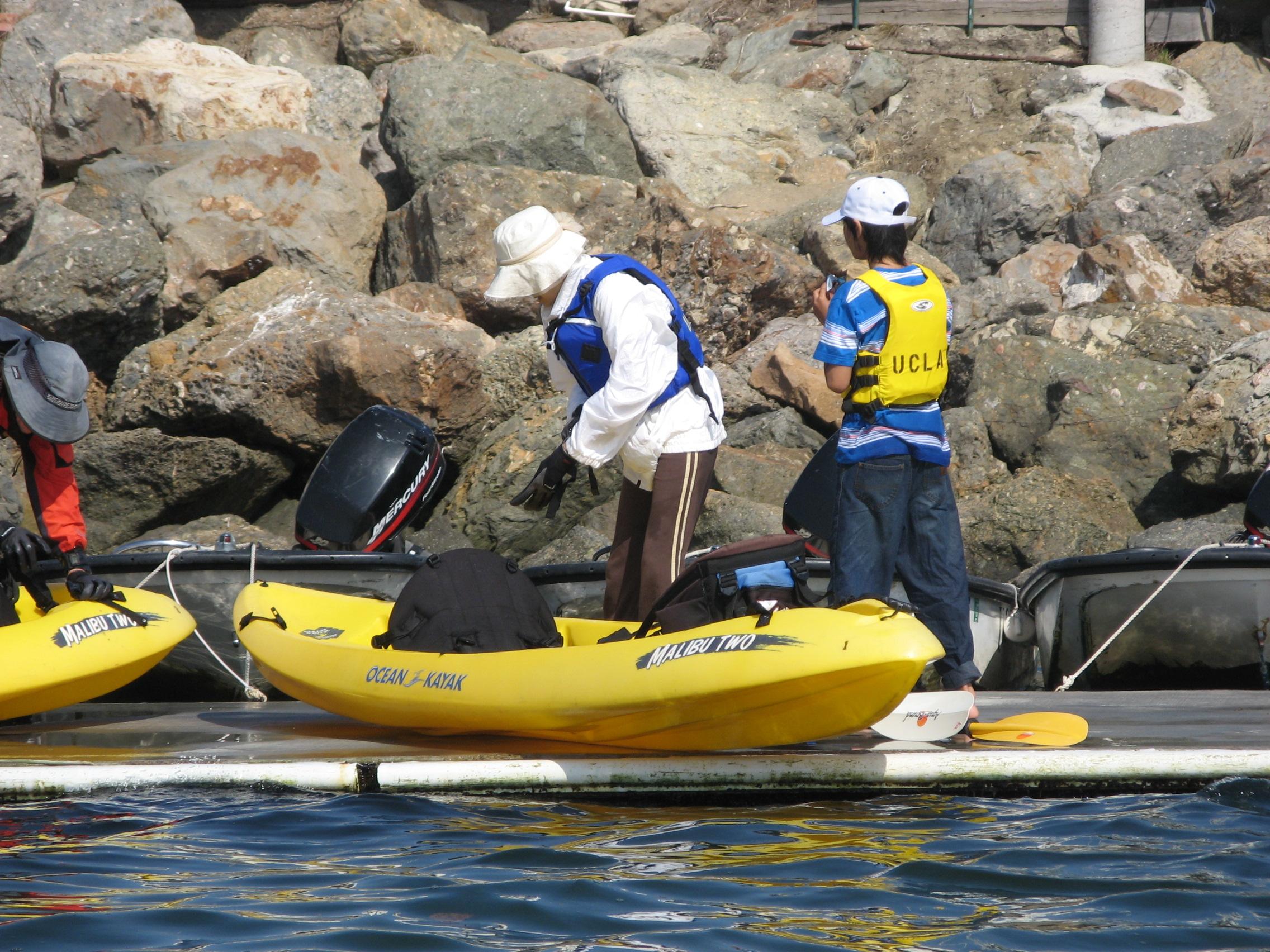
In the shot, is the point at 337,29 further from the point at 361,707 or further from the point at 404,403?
the point at 361,707

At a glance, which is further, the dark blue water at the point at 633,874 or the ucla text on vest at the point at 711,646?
A: the ucla text on vest at the point at 711,646

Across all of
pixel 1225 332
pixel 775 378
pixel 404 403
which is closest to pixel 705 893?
pixel 404 403

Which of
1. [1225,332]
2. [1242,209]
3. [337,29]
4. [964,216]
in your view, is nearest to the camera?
[1225,332]

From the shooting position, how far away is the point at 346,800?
4023mm

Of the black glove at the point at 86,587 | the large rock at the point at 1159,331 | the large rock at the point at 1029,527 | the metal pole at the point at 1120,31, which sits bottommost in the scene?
the large rock at the point at 1029,527

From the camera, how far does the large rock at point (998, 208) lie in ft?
41.3

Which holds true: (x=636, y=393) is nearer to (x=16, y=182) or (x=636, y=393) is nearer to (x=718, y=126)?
(x=16, y=182)

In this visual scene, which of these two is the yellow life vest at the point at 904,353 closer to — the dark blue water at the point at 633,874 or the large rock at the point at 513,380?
the dark blue water at the point at 633,874

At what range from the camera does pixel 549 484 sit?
4688mm

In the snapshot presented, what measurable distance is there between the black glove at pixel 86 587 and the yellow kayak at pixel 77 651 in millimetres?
34

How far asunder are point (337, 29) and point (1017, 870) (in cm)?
1601

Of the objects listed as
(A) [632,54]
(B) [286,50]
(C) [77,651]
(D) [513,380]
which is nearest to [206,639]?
(C) [77,651]

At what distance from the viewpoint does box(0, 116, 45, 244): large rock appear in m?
10.4

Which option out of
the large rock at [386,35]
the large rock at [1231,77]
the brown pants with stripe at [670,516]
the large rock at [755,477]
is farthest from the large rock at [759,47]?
the brown pants with stripe at [670,516]
